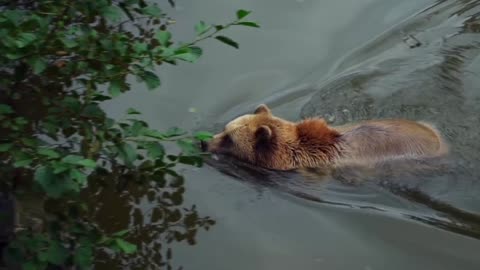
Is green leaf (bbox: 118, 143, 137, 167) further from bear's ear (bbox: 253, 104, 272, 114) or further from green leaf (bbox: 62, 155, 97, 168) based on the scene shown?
bear's ear (bbox: 253, 104, 272, 114)

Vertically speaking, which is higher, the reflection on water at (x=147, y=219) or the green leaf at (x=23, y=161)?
the green leaf at (x=23, y=161)

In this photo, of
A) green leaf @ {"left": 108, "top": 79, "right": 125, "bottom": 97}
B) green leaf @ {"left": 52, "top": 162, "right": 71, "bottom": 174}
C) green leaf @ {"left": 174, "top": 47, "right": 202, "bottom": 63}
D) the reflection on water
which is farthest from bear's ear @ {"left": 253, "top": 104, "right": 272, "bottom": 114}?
green leaf @ {"left": 52, "top": 162, "right": 71, "bottom": 174}

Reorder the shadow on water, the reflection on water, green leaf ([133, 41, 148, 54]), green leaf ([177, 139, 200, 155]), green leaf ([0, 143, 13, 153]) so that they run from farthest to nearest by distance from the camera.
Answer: the shadow on water < the reflection on water < green leaf ([177, 139, 200, 155]) < green leaf ([133, 41, 148, 54]) < green leaf ([0, 143, 13, 153])

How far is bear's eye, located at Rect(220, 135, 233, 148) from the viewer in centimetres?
843

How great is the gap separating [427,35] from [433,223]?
338 centimetres

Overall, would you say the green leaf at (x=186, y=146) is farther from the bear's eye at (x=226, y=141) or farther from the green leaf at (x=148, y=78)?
the bear's eye at (x=226, y=141)

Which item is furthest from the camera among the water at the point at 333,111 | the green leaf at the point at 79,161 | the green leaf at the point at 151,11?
the water at the point at 333,111

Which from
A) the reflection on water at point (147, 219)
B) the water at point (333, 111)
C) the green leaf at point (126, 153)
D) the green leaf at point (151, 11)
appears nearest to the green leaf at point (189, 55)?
the green leaf at point (151, 11)

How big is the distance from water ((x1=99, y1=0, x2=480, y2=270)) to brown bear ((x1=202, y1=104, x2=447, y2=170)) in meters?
0.19

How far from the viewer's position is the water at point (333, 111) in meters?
6.91

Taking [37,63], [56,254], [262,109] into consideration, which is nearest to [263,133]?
[262,109]

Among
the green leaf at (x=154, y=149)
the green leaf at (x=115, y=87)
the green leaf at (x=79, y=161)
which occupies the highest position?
the green leaf at (x=115, y=87)

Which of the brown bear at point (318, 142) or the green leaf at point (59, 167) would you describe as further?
the brown bear at point (318, 142)

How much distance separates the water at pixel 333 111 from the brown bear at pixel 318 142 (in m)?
0.19
